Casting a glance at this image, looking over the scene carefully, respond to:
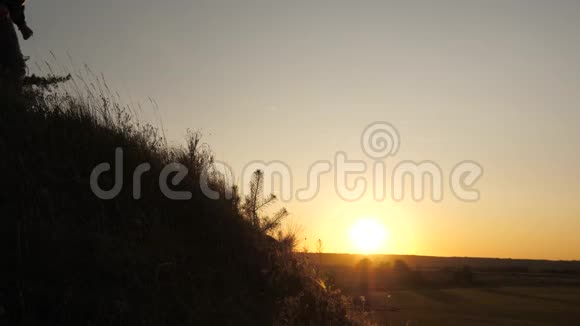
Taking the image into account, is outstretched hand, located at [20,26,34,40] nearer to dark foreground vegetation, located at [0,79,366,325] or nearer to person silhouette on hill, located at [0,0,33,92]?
person silhouette on hill, located at [0,0,33,92]

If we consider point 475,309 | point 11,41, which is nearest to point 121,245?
point 11,41

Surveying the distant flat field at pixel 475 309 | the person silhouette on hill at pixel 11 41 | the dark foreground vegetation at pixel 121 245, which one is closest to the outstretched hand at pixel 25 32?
the person silhouette on hill at pixel 11 41

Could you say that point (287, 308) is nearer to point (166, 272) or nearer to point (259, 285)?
point (259, 285)

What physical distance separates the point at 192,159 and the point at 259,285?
235cm

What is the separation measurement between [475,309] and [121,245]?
2924 centimetres

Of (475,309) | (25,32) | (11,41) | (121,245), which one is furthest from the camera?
(475,309)

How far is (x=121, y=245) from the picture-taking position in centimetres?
544

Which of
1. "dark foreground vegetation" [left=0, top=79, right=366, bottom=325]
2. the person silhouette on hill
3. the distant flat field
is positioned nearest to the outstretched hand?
the person silhouette on hill

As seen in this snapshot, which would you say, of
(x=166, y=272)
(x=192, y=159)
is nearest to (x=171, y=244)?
(x=166, y=272)

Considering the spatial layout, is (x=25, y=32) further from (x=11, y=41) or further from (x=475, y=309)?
(x=475, y=309)

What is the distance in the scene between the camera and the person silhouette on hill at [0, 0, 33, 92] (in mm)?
8266

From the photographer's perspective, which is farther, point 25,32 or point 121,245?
point 25,32

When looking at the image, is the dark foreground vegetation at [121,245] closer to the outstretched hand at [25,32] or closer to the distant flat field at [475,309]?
the outstretched hand at [25,32]

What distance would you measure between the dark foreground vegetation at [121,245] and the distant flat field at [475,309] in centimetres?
1337
